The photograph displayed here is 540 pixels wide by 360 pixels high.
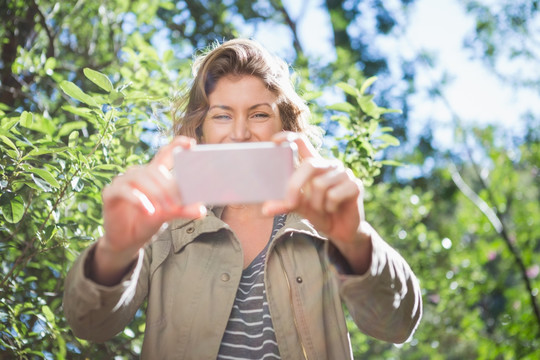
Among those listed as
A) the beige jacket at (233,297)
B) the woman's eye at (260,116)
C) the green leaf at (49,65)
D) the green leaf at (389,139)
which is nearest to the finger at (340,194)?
the beige jacket at (233,297)

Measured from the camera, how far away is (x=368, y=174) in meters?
2.23

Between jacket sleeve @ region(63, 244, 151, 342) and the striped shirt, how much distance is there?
0.34 m

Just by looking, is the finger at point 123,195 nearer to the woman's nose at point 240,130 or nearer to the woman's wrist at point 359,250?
the woman's wrist at point 359,250

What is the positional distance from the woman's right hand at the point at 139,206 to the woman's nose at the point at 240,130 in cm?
52

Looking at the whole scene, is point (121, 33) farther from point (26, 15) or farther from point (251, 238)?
point (251, 238)

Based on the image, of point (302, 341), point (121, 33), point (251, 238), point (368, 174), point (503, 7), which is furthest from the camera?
point (503, 7)

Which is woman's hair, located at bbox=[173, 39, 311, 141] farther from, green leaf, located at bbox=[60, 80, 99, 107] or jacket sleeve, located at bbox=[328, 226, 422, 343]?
jacket sleeve, located at bbox=[328, 226, 422, 343]

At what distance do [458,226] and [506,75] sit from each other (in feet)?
17.4

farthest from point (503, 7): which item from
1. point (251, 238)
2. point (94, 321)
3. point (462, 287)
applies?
point (94, 321)

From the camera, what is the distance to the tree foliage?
179 cm

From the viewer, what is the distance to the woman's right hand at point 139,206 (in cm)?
106

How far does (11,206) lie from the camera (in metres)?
1.61

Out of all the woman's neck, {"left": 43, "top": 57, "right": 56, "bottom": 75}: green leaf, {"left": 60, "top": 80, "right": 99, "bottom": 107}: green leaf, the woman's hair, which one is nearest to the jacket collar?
the woman's neck

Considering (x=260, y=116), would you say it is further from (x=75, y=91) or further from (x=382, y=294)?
(x=382, y=294)
